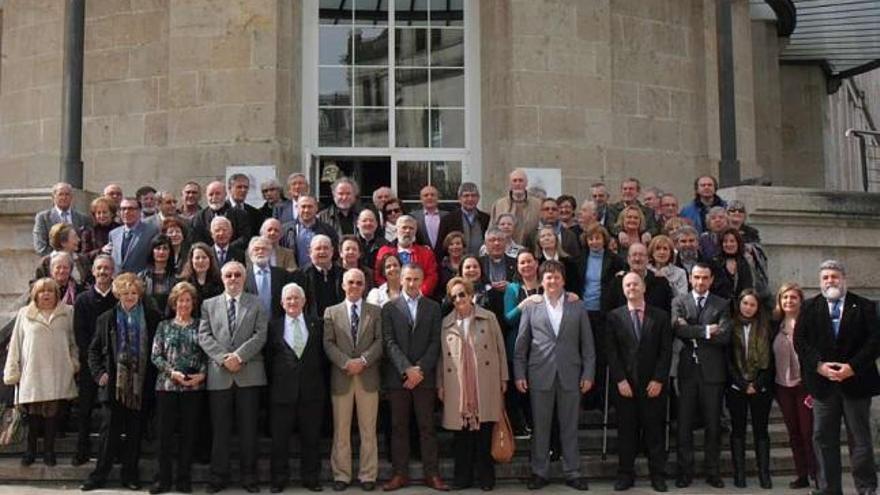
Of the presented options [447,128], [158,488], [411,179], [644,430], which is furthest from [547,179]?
[158,488]

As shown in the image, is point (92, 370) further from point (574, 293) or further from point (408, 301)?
point (574, 293)

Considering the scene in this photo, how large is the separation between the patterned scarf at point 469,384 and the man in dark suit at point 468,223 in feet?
5.23

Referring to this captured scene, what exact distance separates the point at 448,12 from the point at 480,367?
7415 millimetres

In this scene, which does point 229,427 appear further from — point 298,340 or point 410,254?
point 410,254

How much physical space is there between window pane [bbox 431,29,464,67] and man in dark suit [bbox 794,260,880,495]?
7504mm

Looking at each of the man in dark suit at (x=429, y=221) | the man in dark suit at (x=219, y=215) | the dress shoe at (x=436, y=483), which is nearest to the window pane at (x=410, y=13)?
the man in dark suit at (x=429, y=221)

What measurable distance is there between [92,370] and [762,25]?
48.9 ft

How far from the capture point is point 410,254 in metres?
9.02

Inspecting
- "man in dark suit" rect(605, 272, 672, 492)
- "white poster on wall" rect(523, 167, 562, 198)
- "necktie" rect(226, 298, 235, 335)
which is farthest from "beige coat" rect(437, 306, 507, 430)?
"white poster on wall" rect(523, 167, 562, 198)

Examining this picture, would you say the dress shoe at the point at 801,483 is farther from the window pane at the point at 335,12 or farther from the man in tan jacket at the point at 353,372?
the window pane at the point at 335,12

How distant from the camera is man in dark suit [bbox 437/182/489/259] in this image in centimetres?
977

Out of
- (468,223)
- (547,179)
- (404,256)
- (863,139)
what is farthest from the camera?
(863,139)

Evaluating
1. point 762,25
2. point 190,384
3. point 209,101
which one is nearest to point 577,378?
point 190,384

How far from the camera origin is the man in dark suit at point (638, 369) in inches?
329
